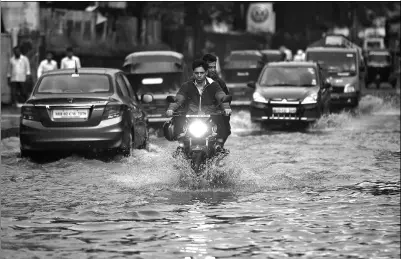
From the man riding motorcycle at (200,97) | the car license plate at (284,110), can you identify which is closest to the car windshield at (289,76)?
the car license plate at (284,110)

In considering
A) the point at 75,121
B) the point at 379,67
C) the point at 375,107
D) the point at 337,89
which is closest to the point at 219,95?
the point at 75,121

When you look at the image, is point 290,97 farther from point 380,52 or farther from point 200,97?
point 380,52

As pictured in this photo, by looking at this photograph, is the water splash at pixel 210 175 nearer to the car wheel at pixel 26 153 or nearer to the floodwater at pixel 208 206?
the floodwater at pixel 208 206

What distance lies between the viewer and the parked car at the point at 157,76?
79.0 feet

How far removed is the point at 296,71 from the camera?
91.5 ft

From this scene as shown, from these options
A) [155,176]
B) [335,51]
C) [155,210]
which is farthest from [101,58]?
[155,210]

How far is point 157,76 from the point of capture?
25109 millimetres

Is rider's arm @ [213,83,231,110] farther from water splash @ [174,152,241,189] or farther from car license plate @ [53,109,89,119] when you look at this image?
car license plate @ [53,109,89,119]

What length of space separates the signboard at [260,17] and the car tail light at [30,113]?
62.4m

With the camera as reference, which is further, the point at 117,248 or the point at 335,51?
the point at 335,51

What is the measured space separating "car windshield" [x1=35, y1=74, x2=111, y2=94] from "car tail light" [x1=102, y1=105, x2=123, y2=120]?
0.52m

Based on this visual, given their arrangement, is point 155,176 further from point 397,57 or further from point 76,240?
point 397,57

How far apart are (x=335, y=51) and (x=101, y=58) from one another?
12557 mm

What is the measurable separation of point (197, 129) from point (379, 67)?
51.3 m
